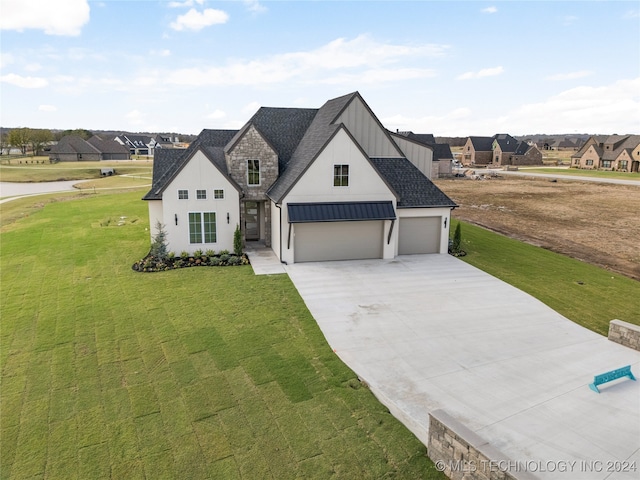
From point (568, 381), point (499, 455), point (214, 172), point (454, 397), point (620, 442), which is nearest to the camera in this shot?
point (499, 455)

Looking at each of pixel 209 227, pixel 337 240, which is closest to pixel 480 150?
pixel 337 240

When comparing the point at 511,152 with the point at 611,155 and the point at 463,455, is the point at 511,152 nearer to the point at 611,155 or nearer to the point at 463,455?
the point at 611,155

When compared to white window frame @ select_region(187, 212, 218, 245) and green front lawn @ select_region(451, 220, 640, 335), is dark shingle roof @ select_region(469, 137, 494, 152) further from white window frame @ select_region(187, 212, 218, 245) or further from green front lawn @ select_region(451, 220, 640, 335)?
white window frame @ select_region(187, 212, 218, 245)

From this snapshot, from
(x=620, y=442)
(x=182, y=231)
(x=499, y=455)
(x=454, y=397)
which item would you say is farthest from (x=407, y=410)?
(x=182, y=231)

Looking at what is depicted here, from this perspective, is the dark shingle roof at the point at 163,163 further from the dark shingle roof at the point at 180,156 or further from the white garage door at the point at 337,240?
the white garage door at the point at 337,240

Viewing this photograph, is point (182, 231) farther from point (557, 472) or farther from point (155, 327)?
point (557, 472)

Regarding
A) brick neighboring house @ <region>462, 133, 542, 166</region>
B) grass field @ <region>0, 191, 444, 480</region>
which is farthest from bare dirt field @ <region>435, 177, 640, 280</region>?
brick neighboring house @ <region>462, 133, 542, 166</region>
